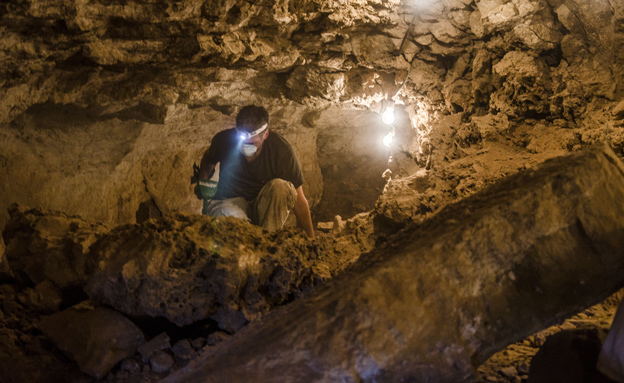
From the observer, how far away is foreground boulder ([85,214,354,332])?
2.26 metres

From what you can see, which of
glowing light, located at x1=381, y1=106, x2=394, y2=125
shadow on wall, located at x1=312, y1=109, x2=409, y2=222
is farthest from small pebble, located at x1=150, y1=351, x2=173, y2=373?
shadow on wall, located at x1=312, y1=109, x2=409, y2=222

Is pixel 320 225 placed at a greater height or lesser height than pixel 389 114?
lesser

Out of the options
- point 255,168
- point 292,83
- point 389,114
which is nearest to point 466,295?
point 255,168

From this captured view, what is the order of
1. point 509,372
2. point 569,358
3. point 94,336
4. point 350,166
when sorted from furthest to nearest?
point 350,166, point 94,336, point 509,372, point 569,358

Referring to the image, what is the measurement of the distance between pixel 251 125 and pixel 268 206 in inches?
29.7

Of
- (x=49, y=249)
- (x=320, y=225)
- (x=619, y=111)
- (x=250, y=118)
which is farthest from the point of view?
(x=320, y=225)

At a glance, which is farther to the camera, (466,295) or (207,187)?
(207,187)

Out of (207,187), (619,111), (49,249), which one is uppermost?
(619,111)

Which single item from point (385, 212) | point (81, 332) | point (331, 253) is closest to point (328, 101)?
point (385, 212)

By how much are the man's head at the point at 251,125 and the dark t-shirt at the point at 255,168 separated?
0.15 metres

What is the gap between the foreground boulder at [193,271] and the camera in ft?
7.43

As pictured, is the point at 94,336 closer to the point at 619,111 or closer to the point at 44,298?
the point at 44,298

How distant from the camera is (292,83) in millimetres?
4406

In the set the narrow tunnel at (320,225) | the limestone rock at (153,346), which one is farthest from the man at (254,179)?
the limestone rock at (153,346)
